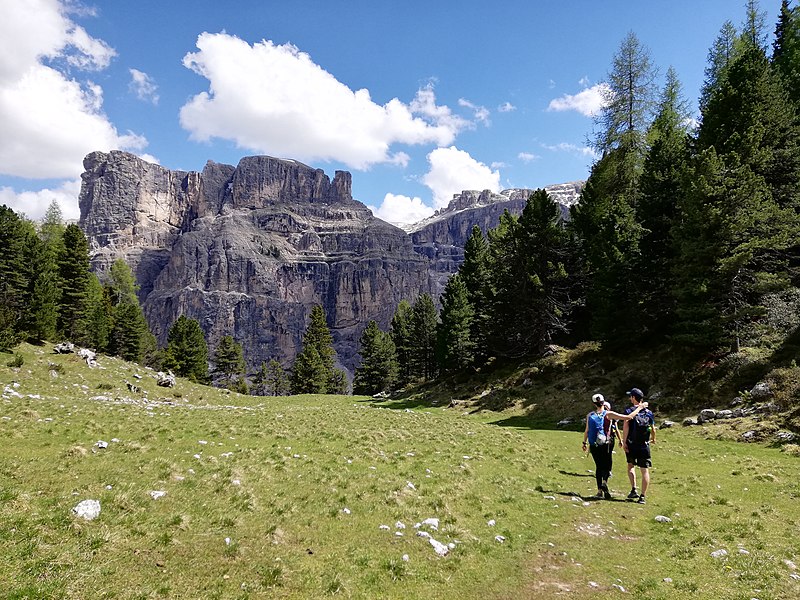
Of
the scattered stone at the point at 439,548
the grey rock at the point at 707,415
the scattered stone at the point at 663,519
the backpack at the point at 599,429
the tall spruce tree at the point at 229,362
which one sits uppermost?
the backpack at the point at 599,429

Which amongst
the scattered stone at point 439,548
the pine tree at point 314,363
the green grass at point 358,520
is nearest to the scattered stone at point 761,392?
the green grass at point 358,520

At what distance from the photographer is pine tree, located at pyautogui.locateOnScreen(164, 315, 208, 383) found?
83125mm

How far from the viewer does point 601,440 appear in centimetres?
1340

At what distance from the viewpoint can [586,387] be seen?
3325cm

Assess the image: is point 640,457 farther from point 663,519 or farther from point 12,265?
point 12,265

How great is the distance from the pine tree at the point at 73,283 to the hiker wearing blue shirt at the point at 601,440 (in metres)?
65.1

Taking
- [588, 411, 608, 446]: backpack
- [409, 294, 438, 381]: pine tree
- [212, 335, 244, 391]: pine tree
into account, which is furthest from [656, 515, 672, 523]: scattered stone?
[212, 335, 244, 391]: pine tree

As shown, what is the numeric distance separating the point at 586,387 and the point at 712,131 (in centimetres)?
2519

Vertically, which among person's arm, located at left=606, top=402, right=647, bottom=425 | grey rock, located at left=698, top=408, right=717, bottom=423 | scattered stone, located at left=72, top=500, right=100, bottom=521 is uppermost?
person's arm, located at left=606, top=402, right=647, bottom=425

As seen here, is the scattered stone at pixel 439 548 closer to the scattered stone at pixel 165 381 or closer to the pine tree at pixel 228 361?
the scattered stone at pixel 165 381

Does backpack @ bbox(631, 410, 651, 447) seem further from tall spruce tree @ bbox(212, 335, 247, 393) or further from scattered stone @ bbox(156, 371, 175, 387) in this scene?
tall spruce tree @ bbox(212, 335, 247, 393)

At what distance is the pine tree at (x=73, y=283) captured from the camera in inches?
2192

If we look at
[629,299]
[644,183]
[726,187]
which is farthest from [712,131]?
[629,299]

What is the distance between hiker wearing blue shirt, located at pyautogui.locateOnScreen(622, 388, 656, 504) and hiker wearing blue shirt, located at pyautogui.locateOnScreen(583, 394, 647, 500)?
0.59 feet
